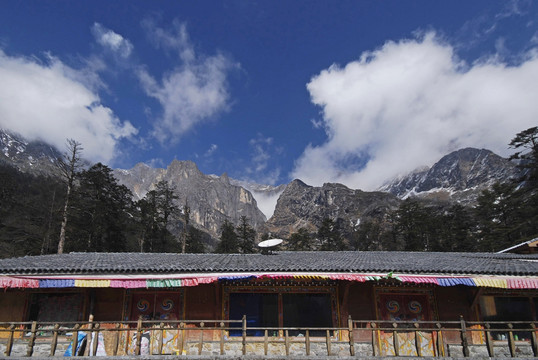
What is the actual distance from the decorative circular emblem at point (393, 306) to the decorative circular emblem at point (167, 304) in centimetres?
797

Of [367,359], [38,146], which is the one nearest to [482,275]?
[367,359]

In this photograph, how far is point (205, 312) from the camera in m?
12.5

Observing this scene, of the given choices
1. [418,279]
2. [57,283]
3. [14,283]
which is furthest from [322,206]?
[14,283]

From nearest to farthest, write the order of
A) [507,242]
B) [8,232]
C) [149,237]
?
1. [8,232]
2. [507,242]
3. [149,237]

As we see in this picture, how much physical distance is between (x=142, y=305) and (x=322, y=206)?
146m

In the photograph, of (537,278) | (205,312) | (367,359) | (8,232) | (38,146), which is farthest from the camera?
(38,146)

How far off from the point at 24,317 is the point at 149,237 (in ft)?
92.4

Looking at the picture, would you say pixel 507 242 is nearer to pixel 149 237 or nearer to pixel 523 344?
pixel 523 344

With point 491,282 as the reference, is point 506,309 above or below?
below

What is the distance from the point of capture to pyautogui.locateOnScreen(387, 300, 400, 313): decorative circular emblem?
12.6 meters

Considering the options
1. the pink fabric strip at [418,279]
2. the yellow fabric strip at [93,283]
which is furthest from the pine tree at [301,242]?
the yellow fabric strip at [93,283]

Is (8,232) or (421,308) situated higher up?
(8,232)

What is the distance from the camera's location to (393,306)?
12.7 m

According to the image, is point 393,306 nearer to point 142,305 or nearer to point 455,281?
point 455,281
